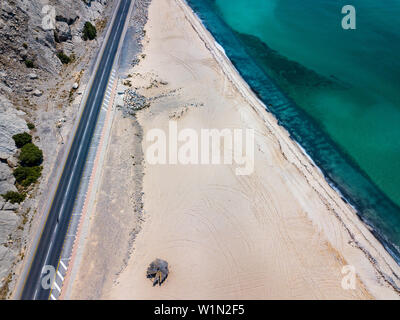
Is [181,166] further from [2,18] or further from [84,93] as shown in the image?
[2,18]

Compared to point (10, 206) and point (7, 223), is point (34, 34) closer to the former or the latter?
point (10, 206)

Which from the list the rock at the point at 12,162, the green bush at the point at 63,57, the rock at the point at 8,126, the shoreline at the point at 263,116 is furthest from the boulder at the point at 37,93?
the shoreline at the point at 263,116

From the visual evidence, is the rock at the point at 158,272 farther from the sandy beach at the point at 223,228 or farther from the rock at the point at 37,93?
the rock at the point at 37,93

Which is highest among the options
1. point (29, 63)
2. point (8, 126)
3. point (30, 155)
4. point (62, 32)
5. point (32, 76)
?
point (62, 32)

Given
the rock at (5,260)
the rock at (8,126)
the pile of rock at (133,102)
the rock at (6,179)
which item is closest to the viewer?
the rock at (5,260)

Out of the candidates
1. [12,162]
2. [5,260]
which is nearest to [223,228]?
[5,260]

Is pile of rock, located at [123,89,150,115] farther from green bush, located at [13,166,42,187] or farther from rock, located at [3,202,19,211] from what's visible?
rock, located at [3,202,19,211]

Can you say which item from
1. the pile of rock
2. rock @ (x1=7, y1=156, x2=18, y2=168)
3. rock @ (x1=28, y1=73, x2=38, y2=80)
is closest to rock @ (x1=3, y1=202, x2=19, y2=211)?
rock @ (x1=7, y1=156, x2=18, y2=168)
